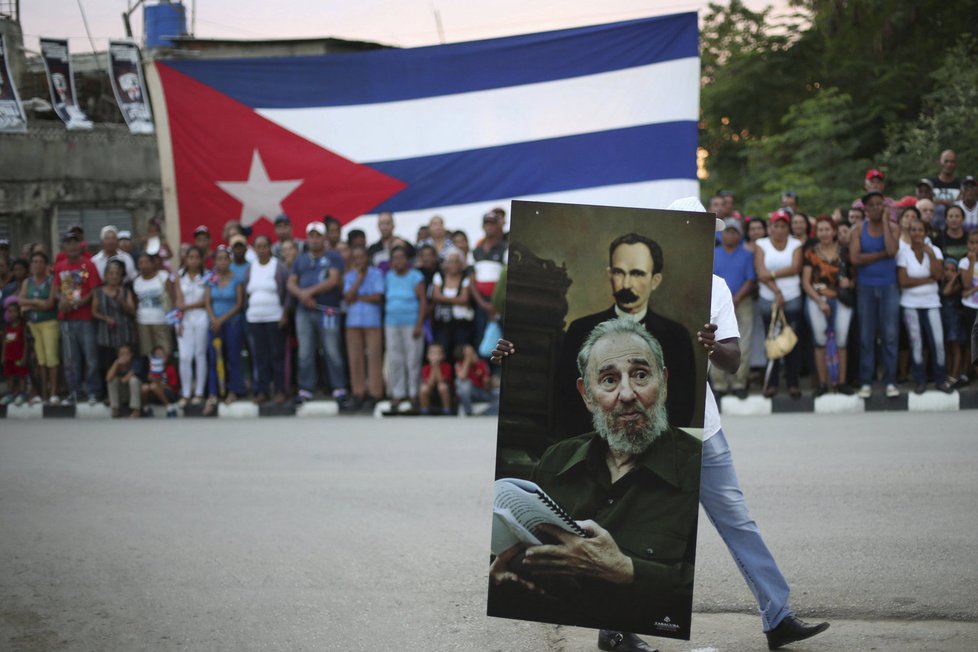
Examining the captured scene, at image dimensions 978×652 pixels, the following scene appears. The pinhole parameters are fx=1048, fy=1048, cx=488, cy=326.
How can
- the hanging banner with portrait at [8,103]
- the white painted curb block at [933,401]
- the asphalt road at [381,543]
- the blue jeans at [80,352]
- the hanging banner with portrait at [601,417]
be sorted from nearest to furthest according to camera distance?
the hanging banner with portrait at [601,417] → the asphalt road at [381,543] → the white painted curb block at [933,401] → the blue jeans at [80,352] → the hanging banner with portrait at [8,103]

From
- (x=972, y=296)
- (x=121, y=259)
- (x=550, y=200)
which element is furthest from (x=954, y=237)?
(x=121, y=259)

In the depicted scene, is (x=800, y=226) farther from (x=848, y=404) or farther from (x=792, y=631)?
(x=792, y=631)

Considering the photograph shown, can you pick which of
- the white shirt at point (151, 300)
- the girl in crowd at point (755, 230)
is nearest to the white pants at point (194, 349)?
the white shirt at point (151, 300)

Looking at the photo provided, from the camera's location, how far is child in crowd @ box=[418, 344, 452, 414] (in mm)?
12320

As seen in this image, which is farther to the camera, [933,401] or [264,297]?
[264,297]

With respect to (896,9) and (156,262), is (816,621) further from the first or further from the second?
(896,9)

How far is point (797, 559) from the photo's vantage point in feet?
19.1

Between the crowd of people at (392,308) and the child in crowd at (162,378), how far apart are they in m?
0.03

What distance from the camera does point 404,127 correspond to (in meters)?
14.8

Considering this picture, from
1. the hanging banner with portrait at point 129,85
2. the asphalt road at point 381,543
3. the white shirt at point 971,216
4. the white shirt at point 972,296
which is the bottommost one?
the asphalt road at point 381,543

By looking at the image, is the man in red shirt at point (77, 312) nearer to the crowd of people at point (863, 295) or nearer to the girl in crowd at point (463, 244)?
the girl in crowd at point (463, 244)

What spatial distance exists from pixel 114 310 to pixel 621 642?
35.1 feet

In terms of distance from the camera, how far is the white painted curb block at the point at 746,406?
Answer: 462 inches

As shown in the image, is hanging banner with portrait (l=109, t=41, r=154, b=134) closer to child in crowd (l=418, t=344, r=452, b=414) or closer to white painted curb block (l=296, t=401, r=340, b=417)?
white painted curb block (l=296, t=401, r=340, b=417)
